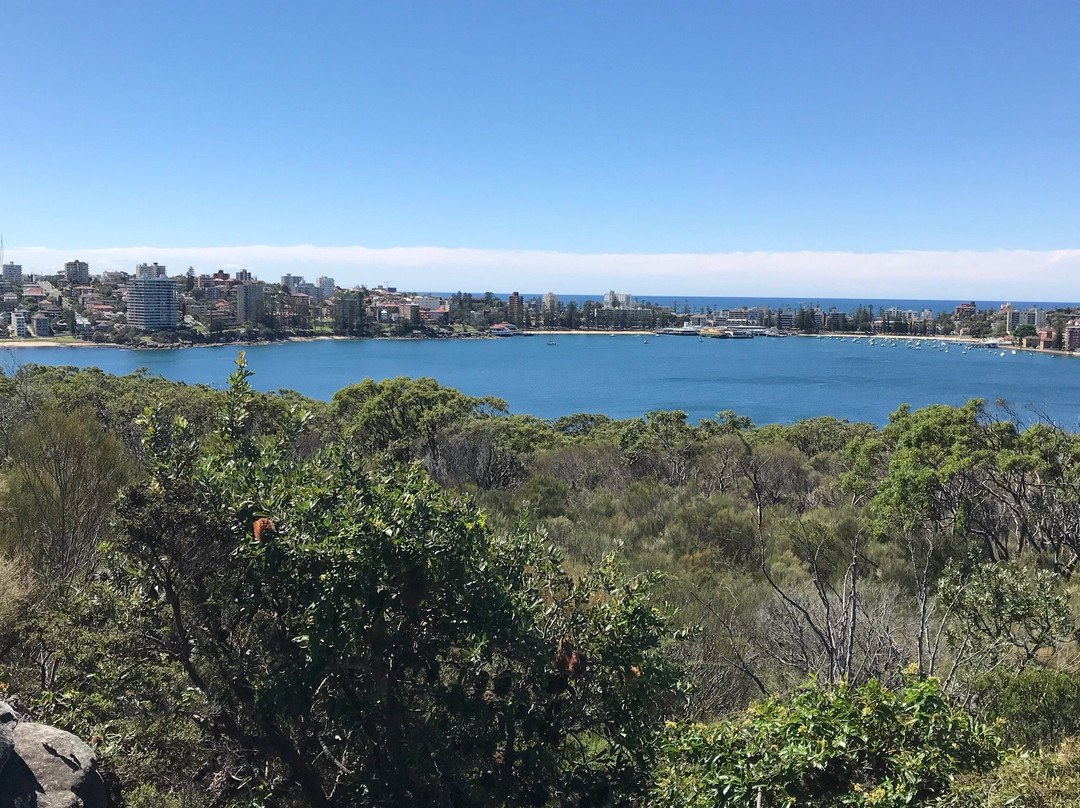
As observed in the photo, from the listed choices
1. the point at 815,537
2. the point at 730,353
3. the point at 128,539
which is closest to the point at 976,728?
the point at 128,539

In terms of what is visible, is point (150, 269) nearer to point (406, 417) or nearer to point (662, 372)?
point (662, 372)

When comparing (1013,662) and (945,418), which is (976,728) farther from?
(945,418)

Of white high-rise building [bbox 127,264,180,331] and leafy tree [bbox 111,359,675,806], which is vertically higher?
white high-rise building [bbox 127,264,180,331]

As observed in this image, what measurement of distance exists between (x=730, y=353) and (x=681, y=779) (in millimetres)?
115953

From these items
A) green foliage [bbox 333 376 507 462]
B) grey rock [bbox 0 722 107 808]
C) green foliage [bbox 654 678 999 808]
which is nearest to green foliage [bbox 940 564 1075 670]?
green foliage [bbox 654 678 999 808]

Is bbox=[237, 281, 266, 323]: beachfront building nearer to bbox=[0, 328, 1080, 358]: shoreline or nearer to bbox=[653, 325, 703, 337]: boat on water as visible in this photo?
bbox=[0, 328, 1080, 358]: shoreline

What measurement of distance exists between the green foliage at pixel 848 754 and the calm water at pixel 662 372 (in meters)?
45.4

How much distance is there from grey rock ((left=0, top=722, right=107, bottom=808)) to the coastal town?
109 meters

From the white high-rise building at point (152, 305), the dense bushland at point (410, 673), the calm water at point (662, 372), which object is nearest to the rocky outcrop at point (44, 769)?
the dense bushland at point (410, 673)

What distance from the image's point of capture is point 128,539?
4.21 m

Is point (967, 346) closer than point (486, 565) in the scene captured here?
No

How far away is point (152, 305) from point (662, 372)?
8129 cm

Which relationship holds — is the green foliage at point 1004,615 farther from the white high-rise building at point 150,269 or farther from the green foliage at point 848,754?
the white high-rise building at point 150,269

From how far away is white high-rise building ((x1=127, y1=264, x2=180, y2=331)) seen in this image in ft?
375
